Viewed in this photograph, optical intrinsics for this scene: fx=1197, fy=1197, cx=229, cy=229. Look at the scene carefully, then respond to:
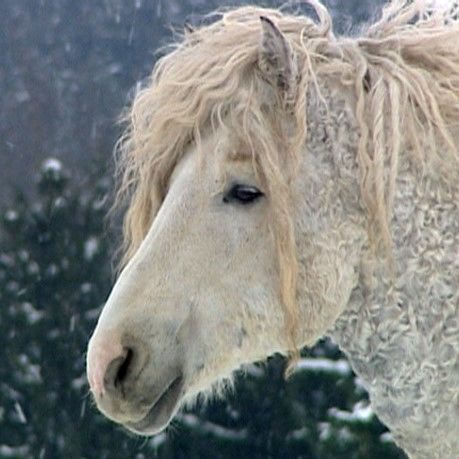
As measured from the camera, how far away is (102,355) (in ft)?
5.44

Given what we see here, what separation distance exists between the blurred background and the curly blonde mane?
3.34 m

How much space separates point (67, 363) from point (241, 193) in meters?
4.26

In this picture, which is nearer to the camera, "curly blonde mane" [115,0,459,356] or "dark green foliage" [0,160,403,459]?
"curly blonde mane" [115,0,459,356]

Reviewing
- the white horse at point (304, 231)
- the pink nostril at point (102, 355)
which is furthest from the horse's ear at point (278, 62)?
the pink nostril at point (102, 355)

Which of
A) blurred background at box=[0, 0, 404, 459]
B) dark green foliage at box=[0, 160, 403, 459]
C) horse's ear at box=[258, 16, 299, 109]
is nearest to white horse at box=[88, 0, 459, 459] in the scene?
horse's ear at box=[258, 16, 299, 109]

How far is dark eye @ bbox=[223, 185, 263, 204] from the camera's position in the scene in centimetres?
177

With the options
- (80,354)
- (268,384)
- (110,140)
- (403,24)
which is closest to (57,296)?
(80,354)

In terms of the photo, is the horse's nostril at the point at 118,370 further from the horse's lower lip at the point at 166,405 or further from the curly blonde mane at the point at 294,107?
the curly blonde mane at the point at 294,107

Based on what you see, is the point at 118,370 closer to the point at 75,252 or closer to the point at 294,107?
the point at 294,107

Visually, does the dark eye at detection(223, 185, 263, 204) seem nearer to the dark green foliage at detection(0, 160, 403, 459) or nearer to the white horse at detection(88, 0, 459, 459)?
the white horse at detection(88, 0, 459, 459)

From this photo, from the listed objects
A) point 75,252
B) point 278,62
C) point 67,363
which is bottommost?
point 67,363

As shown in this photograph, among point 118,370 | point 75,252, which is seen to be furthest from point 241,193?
point 75,252

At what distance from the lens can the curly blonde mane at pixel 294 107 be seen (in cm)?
176

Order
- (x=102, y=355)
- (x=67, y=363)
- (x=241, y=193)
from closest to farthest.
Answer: (x=102, y=355) < (x=241, y=193) < (x=67, y=363)
